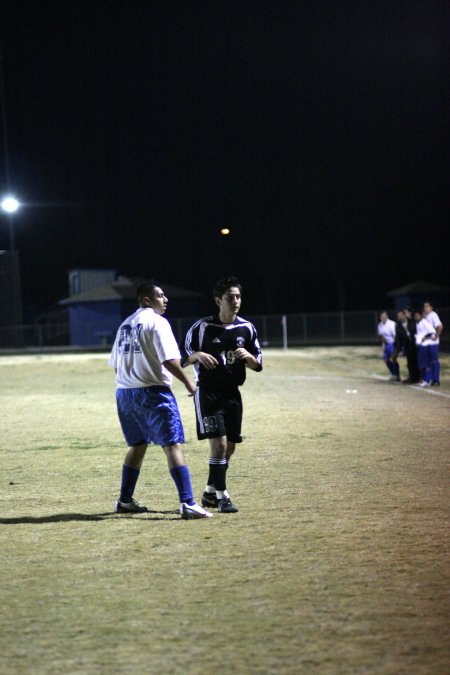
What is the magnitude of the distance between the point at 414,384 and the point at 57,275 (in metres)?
73.2

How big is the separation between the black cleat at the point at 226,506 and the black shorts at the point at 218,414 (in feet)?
1.79

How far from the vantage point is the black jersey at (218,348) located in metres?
7.51

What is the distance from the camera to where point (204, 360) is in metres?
7.33

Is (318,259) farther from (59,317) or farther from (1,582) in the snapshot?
(1,582)

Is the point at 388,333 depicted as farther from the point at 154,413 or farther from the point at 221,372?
the point at 154,413

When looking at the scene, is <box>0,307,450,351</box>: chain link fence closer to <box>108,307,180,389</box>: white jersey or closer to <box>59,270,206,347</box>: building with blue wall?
<box>59,270,206,347</box>: building with blue wall

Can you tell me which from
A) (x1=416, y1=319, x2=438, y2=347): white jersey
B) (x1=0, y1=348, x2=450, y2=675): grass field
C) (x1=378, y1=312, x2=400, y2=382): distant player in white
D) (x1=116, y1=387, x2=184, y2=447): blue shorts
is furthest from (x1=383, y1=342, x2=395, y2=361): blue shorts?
(x1=116, y1=387, x2=184, y2=447): blue shorts

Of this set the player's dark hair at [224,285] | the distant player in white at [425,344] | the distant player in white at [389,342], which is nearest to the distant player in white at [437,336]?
the distant player in white at [425,344]

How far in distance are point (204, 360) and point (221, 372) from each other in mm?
275

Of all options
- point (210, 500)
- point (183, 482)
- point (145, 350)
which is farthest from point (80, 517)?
point (145, 350)

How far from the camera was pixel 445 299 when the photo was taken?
206 feet

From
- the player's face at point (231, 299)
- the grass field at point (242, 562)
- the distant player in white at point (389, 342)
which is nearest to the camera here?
the grass field at point (242, 562)

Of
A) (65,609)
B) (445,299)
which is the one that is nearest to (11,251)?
(445,299)

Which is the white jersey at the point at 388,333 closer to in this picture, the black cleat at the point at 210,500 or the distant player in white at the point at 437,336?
the distant player in white at the point at 437,336
